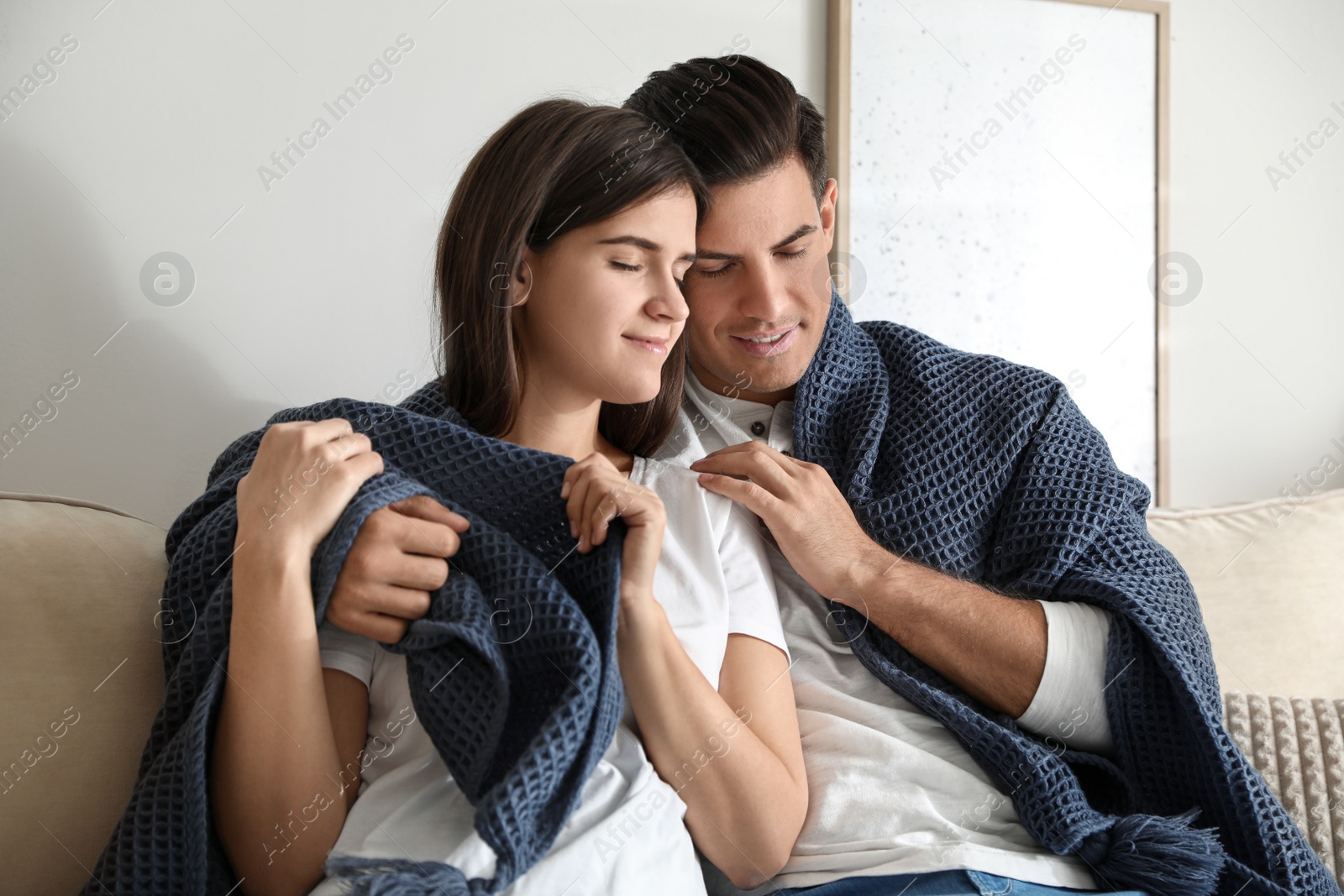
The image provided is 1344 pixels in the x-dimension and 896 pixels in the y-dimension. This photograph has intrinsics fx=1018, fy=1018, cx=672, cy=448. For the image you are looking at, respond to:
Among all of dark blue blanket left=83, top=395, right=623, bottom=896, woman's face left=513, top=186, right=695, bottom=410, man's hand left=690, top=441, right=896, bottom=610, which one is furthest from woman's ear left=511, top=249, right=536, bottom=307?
man's hand left=690, top=441, right=896, bottom=610

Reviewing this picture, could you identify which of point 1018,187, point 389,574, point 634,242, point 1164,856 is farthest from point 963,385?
point 389,574

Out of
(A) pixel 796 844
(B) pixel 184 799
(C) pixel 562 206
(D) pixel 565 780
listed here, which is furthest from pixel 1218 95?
(B) pixel 184 799

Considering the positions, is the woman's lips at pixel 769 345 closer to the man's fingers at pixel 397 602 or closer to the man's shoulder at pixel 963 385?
the man's shoulder at pixel 963 385

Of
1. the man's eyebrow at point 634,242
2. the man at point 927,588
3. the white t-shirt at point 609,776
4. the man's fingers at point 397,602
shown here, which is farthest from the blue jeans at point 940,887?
the man's eyebrow at point 634,242

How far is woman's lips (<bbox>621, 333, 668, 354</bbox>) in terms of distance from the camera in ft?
4.04

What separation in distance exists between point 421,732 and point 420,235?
894 mm

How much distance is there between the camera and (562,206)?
1216 millimetres

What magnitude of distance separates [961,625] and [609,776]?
0.49 m

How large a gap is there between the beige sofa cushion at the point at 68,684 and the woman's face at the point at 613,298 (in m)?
0.56

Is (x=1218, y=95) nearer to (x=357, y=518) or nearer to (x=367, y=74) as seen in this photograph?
(x=367, y=74)

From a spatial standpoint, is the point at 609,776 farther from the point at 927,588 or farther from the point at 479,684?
the point at 927,588

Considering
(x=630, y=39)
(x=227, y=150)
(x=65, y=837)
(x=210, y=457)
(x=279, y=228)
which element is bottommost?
(x=65, y=837)

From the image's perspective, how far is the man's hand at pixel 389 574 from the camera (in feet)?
3.33

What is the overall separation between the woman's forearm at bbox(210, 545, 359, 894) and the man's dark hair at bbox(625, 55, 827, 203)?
79 cm
